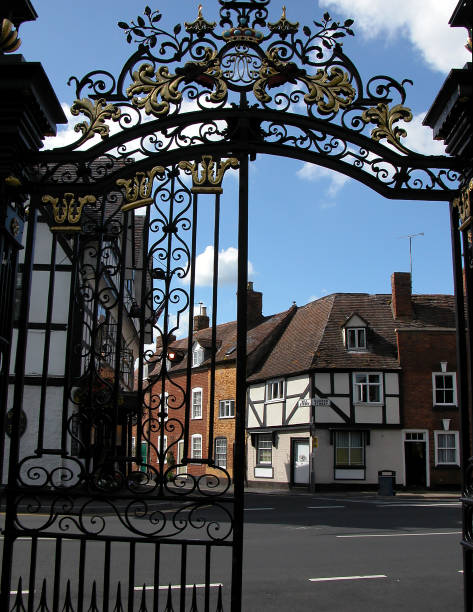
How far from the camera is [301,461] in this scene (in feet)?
89.2

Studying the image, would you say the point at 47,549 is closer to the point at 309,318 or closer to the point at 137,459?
the point at 137,459

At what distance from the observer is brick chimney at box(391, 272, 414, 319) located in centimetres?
2944

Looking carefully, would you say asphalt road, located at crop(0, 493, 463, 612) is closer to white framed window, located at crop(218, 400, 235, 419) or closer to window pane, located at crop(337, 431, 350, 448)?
window pane, located at crop(337, 431, 350, 448)

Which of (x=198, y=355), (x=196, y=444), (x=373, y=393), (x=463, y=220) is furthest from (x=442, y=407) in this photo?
(x=463, y=220)

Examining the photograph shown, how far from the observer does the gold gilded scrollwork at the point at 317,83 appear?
4.70 metres

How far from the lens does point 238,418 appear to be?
4375 mm

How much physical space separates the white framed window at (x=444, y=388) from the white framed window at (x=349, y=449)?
3514mm

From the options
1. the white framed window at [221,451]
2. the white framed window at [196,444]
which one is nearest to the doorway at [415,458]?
the white framed window at [221,451]

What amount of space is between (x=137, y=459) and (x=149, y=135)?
2286 mm

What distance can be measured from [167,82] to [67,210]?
116 cm

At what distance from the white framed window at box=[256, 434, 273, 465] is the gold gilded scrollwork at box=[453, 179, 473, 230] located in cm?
2586

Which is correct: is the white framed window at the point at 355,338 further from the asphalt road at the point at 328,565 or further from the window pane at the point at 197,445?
the asphalt road at the point at 328,565

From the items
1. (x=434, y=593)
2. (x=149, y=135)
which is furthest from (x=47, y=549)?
(x=149, y=135)

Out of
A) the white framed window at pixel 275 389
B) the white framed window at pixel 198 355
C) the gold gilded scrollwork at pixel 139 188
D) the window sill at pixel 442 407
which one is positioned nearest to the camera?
the gold gilded scrollwork at pixel 139 188
